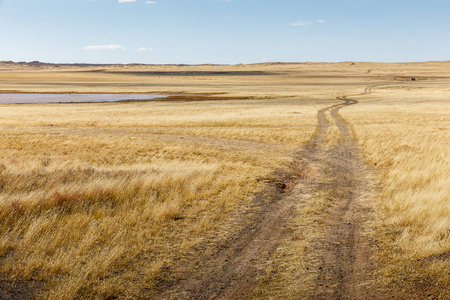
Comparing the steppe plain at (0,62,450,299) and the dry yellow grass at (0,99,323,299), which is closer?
the steppe plain at (0,62,450,299)

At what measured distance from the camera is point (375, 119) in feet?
125

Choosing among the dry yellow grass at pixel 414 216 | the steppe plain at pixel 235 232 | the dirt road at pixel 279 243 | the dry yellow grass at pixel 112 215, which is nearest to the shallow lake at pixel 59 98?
the dry yellow grass at pixel 112 215

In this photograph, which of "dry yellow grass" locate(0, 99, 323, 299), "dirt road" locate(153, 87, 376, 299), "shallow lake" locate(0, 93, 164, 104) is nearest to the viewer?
"dirt road" locate(153, 87, 376, 299)

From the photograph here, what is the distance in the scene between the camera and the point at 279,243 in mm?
8023

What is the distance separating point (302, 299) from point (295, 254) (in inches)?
63.5

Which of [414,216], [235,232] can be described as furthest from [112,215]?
[414,216]

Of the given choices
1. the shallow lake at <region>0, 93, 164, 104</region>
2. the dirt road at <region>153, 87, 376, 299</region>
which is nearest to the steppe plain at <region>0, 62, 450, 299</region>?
the dirt road at <region>153, 87, 376, 299</region>

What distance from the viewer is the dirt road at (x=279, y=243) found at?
20.3 feet

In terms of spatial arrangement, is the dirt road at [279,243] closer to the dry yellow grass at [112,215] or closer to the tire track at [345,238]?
the tire track at [345,238]

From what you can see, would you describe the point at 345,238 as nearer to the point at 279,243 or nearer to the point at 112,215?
the point at 279,243

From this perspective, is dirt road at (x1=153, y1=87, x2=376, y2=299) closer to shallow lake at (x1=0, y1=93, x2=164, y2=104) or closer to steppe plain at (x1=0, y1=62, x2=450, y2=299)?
steppe plain at (x1=0, y1=62, x2=450, y2=299)

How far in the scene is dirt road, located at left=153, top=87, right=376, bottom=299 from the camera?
6176 mm

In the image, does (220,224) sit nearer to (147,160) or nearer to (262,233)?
(262,233)

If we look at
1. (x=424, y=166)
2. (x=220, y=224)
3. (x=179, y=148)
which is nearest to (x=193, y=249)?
(x=220, y=224)
